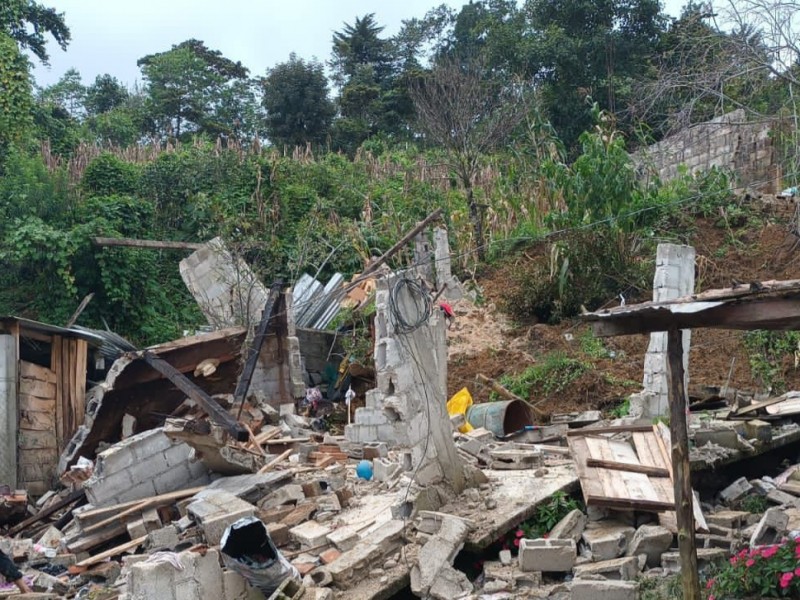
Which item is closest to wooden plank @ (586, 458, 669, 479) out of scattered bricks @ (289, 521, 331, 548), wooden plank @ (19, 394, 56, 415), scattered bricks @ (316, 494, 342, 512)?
scattered bricks @ (316, 494, 342, 512)

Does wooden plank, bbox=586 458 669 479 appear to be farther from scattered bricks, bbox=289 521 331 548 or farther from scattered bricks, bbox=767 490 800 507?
scattered bricks, bbox=289 521 331 548

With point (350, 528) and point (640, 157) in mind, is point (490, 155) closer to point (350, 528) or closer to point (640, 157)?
point (640, 157)

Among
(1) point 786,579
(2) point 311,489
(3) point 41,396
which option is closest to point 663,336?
(1) point 786,579

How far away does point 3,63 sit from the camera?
1853 centimetres

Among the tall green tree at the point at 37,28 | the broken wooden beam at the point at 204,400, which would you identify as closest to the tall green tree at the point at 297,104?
the tall green tree at the point at 37,28

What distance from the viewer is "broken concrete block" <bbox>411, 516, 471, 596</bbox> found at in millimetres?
6703

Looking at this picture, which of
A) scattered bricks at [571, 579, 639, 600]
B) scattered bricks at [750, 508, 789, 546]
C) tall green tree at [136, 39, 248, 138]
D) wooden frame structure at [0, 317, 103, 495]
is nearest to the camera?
scattered bricks at [571, 579, 639, 600]

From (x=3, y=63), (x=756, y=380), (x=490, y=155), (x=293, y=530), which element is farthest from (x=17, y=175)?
(x=756, y=380)

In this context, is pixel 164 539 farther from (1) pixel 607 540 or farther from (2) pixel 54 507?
(1) pixel 607 540

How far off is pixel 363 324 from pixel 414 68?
18.0m

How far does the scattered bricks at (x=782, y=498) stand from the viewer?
784 centimetres

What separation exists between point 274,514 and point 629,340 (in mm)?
7968

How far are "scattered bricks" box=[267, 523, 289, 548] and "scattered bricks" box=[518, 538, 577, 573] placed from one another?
7.95 feet

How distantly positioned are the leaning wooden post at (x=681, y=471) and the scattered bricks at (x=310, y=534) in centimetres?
342
